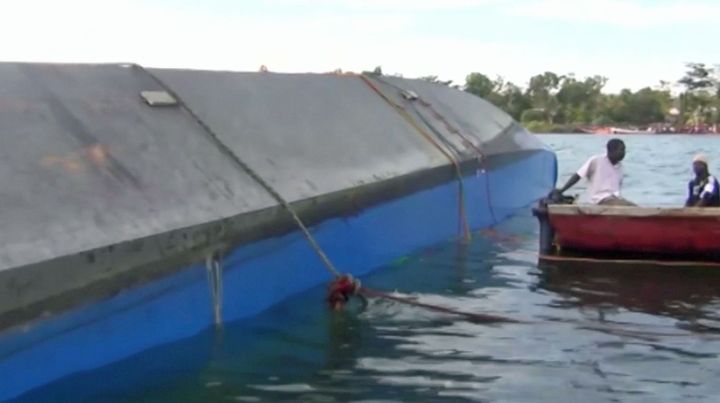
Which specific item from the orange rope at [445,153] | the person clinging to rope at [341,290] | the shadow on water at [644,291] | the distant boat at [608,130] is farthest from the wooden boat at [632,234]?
the distant boat at [608,130]

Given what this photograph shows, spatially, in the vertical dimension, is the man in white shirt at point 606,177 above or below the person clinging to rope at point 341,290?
above

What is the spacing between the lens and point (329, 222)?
10.5 meters

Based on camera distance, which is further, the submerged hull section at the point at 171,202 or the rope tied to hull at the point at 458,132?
the rope tied to hull at the point at 458,132

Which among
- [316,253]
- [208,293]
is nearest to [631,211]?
[316,253]

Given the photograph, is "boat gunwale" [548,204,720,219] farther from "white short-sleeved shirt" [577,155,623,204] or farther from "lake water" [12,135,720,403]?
"white short-sleeved shirt" [577,155,623,204]

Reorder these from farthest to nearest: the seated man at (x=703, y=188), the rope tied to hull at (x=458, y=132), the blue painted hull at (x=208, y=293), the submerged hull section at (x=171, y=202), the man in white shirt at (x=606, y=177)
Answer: the rope tied to hull at (x=458, y=132) → the man in white shirt at (x=606, y=177) → the seated man at (x=703, y=188) → the submerged hull section at (x=171, y=202) → the blue painted hull at (x=208, y=293)

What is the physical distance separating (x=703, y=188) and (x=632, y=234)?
1191 millimetres

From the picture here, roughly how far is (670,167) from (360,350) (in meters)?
29.9

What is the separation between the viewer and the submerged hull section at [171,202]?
281 inches

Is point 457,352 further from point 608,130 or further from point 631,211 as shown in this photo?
point 608,130

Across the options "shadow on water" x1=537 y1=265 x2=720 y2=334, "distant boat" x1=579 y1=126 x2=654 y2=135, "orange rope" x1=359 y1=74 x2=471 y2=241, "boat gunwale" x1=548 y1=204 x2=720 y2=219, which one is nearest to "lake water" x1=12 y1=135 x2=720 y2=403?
"shadow on water" x1=537 y1=265 x2=720 y2=334

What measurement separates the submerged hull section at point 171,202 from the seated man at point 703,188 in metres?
2.69

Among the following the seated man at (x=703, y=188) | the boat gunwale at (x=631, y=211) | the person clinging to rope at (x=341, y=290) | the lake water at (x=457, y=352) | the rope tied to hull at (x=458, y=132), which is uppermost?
the rope tied to hull at (x=458, y=132)

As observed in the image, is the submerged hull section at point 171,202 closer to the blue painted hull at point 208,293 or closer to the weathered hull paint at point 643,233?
the blue painted hull at point 208,293
